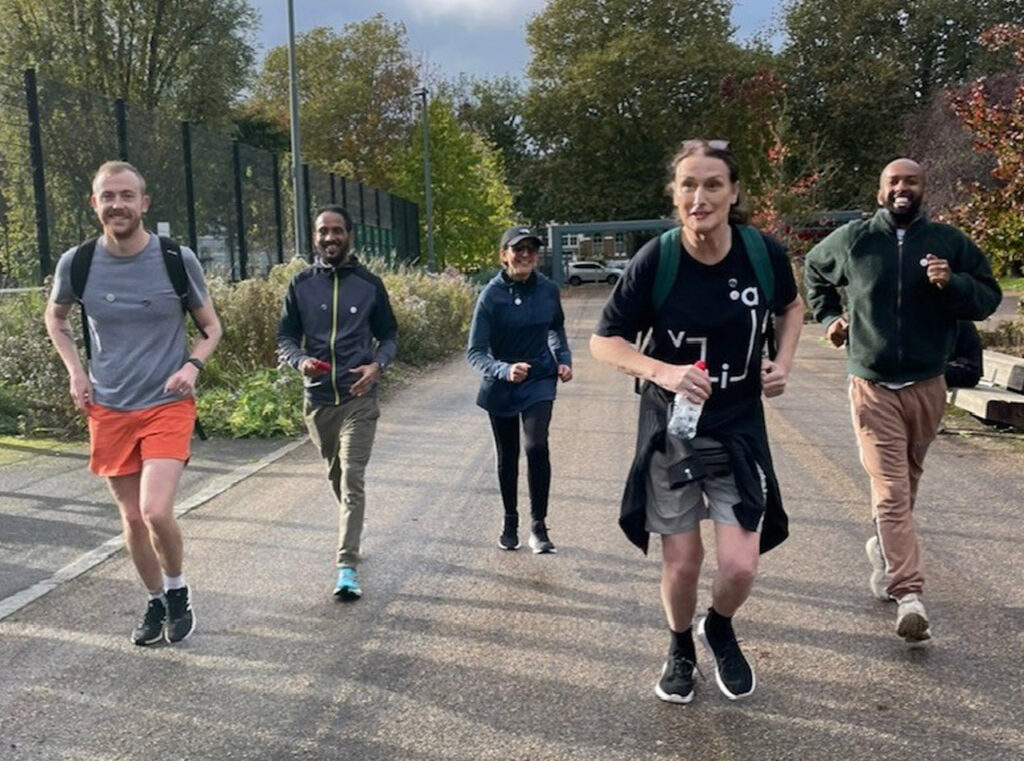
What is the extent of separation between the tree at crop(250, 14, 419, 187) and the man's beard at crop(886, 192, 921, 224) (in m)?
51.8

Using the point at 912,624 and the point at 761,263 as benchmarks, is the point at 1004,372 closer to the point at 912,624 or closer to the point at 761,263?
the point at 912,624

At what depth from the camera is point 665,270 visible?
11.9 ft

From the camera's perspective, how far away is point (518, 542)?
6023 mm

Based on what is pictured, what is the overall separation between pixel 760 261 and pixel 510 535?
2759 millimetres

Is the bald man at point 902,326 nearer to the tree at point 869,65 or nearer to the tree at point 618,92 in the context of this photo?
the tree at point 869,65

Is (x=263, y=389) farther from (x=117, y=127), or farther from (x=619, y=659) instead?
(x=619, y=659)

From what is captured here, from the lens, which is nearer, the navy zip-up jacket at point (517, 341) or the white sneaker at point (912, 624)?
the white sneaker at point (912, 624)

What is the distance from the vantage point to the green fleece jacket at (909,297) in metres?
4.58

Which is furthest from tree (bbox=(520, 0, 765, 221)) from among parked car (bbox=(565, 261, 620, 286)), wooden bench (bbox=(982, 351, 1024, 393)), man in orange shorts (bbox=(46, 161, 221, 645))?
man in orange shorts (bbox=(46, 161, 221, 645))

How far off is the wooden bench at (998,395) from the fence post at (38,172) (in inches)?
329

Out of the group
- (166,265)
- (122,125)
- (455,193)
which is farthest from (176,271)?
(455,193)

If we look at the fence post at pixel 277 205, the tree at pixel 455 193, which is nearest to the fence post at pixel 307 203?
the fence post at pixel 277 205

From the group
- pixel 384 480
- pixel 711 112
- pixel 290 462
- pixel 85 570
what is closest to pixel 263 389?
pixel 290 462

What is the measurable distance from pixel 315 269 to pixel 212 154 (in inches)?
444
